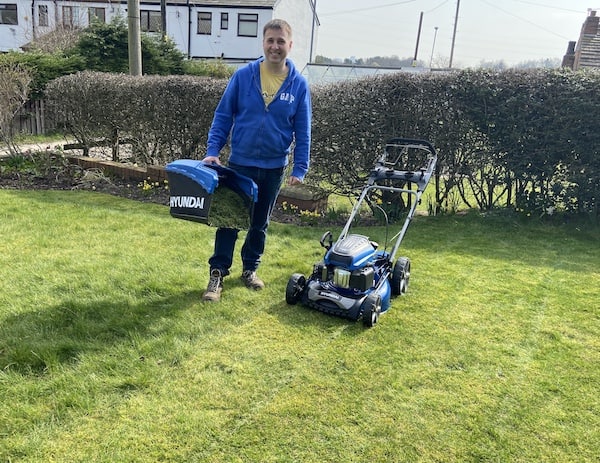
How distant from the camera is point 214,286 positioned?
382 centimetres

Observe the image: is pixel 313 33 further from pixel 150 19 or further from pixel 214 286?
pixel 214 286

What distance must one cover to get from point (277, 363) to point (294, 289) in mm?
826

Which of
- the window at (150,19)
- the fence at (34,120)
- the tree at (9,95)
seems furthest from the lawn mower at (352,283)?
the window at (150,19)

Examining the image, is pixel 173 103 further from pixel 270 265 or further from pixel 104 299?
pixel 104 299

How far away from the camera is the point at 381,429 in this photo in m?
2.47

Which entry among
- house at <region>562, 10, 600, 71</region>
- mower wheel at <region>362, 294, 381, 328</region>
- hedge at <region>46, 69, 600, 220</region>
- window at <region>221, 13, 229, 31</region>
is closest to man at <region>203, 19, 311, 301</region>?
mower wheel at <region>362, 294, 381, 328</region>

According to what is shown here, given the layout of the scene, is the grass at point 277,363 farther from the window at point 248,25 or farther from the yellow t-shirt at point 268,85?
the window at point 248,25

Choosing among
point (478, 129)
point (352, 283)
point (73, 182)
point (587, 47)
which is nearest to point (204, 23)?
point (587, 47)

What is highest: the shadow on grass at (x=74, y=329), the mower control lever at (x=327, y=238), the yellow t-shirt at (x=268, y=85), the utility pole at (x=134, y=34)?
the utility pole at (x=134, y=34)

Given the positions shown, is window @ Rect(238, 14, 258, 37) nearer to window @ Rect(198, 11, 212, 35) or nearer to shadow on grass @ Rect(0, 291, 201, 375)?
window @ Rect(198, 11, 212, 35)

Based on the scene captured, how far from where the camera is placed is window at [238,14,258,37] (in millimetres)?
28711

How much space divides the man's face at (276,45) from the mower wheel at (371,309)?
1752 millimetres

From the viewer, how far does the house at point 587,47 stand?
17.2 metres

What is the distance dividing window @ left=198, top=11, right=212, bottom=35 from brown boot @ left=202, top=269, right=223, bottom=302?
93.3 ft
